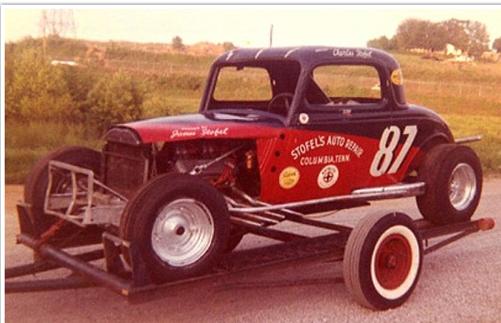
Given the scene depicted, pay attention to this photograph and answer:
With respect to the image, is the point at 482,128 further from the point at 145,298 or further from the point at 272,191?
the point at 145,298

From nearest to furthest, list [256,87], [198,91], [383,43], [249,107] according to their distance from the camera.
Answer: [249,107], [256,87], [383,43], [198,91]

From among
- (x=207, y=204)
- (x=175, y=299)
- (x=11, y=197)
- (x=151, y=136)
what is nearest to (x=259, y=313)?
(x=175, y=299)

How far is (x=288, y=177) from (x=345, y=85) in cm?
247

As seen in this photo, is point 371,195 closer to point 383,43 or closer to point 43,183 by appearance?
point 383,43

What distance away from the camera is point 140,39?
6344 mm

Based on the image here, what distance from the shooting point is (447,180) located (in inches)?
238

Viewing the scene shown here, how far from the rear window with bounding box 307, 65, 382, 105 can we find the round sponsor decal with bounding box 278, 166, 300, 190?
0.66 meters

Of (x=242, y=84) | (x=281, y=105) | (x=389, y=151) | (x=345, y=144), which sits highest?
(x=242, y=84)

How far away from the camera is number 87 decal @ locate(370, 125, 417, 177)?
5852mm

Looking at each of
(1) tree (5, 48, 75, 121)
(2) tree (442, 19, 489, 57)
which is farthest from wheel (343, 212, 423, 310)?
(1) tree (5, 48, 75, 121)

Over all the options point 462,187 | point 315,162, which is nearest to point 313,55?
point 315,162

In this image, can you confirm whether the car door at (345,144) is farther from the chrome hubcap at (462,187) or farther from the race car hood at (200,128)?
the chrome hubcap at (462,187)

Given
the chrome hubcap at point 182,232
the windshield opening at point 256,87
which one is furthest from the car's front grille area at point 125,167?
the windshield opening at point 256,87

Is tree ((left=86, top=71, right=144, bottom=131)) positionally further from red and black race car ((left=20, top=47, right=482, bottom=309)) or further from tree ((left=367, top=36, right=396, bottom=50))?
tree ((left=367, top=36, right=396, bottom=50))
